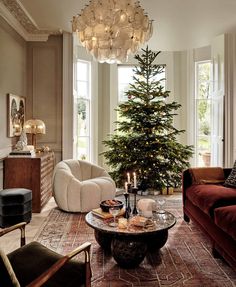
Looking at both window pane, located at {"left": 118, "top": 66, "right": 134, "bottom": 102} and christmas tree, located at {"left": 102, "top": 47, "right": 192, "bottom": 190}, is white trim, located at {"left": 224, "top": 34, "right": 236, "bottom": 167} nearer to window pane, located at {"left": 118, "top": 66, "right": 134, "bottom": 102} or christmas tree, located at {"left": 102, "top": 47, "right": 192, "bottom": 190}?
christmas tree, located at {"left": 102, "top": 47, "right": 192, "bottom": 190}

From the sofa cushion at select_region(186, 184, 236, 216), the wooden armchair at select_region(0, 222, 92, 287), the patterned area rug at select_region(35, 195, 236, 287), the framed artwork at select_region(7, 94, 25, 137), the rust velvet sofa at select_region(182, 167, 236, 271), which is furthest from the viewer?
the framed artwork at select_region(7, 94, 25, 137)

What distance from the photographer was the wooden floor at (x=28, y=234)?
3337 mm

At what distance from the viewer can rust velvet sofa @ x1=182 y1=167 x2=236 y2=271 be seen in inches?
106

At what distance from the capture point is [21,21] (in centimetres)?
511

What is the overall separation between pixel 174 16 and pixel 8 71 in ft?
9.15

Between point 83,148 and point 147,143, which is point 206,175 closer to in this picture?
point 147,143

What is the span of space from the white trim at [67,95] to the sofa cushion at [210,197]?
2.75 metres

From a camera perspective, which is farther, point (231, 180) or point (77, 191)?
point (77, 191)

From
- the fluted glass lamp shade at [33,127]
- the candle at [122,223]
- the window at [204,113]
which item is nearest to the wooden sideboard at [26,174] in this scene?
the fluted glass lamp shade at [33,127]

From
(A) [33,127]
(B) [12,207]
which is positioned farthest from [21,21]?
(B) [12,207]

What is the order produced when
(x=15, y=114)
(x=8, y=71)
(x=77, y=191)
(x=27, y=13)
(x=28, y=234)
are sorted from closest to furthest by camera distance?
(x=28, y=234) → (x=77, y=191) → (x=27, y=13) → (x=8, y=71) → (x=15, y=114)

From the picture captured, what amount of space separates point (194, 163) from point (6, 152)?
4.06m

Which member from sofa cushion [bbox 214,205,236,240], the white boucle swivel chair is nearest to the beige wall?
the white boucle swivel chair

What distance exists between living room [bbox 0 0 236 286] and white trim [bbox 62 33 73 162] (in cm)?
2
